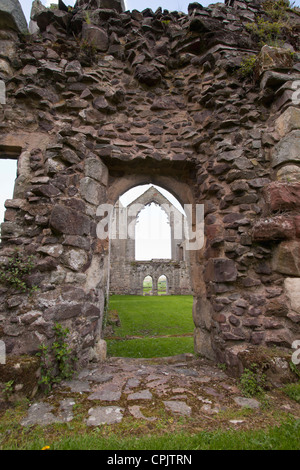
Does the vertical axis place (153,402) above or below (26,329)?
below

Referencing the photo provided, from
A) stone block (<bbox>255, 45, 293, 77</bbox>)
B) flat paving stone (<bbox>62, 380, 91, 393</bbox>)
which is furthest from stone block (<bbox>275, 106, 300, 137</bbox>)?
flat paving stone (<bbox>62, 380, 91, 393</bbox>)

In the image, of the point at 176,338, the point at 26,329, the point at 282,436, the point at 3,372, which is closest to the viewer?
the point at 282,436

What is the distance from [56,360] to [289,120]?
400cm

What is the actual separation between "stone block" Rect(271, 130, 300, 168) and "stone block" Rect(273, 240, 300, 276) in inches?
42.1

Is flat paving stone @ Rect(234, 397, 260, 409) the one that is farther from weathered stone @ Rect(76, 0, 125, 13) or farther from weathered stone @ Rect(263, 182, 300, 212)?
weathered stone @ Rect(76, 0, 125, 13)

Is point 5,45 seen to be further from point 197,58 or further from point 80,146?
point 197,58

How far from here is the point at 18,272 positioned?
268 cm

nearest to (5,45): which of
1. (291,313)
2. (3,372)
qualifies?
(3,372)

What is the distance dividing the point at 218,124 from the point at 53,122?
239 cm

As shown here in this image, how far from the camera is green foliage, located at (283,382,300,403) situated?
7.28ft

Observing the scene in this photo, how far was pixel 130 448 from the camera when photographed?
158cm

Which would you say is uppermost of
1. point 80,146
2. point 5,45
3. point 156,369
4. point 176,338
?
point 5,45
